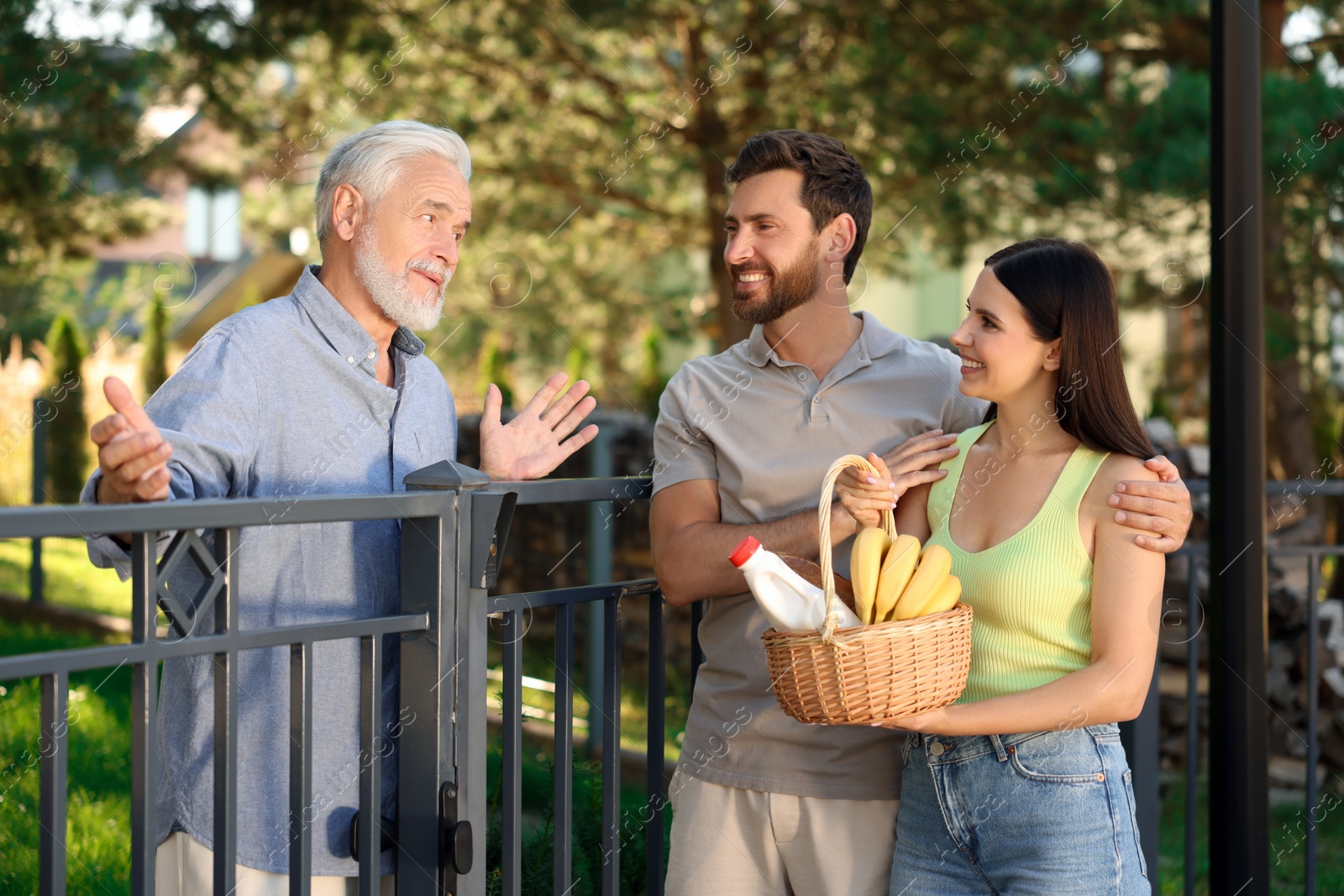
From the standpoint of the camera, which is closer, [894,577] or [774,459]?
[894,577]

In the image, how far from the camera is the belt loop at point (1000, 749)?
6.93 ft

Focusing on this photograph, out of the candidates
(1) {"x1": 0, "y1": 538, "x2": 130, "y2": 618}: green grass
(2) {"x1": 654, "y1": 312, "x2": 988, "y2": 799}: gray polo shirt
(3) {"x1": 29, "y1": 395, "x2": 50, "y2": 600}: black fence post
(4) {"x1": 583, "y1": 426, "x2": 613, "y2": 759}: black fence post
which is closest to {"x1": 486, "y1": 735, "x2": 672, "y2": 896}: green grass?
(2) {"x1": 654, "y1": 312, "x2": 988, "y2": 799}: gray polo shirt

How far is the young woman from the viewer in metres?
2.05

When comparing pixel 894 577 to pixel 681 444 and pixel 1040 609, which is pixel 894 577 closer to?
pixel 1040 609

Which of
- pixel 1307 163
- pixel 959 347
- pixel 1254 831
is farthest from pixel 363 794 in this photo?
pixel 1307 163

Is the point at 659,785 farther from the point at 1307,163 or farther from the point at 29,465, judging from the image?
the point at 29,465

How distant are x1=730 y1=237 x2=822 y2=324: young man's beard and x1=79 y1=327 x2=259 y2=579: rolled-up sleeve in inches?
38.2

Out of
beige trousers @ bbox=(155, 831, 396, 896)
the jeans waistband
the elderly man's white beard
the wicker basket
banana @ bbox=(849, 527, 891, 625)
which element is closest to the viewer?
the wicker basket

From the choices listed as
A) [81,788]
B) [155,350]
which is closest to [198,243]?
[155,350]

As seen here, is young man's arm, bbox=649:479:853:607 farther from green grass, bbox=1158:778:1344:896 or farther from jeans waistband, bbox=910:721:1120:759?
green grass, bbox=1158:778:1344:896

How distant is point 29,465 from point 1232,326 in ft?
34.4

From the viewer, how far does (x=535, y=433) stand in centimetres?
266

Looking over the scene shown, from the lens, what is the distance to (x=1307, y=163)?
6852 mm

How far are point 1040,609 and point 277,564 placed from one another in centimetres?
132
